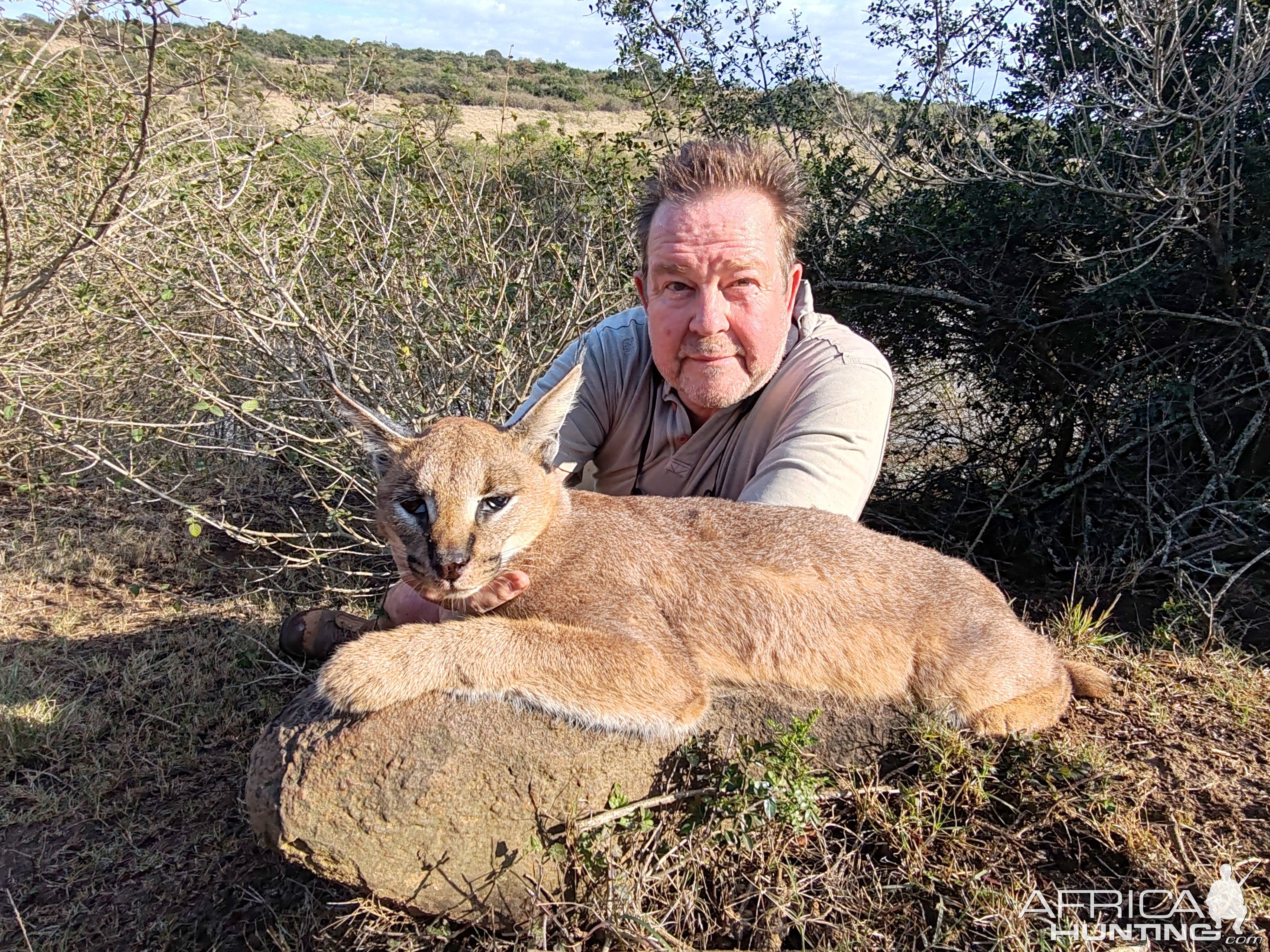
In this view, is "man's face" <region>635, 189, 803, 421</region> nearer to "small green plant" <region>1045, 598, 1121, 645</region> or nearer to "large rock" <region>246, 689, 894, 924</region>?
"large rock" <region>246, 689, 894, 924</region>

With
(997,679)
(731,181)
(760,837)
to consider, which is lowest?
(760,837)

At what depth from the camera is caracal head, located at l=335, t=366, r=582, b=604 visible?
3.41m

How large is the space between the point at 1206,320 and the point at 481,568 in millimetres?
5764

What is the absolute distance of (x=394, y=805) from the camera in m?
3.11

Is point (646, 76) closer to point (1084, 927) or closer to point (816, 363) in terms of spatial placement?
point (816, 363)

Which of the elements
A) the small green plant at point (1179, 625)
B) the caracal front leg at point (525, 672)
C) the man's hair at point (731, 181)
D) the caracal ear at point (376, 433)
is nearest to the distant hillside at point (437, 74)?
the man's hair at point (731, 181)

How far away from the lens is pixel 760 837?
3443mm

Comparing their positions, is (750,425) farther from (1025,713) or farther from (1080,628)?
(1080,628)

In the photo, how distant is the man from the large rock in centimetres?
118

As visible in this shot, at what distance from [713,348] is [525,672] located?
2210 mm

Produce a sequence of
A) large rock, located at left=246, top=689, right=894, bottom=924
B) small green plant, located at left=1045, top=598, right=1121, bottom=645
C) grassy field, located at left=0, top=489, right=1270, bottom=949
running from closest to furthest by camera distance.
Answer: large rock, located at left=246, top=689, right=894, bottom=924, grassy field, located at left=0, top=489, right=1270, bottom=949, small green plant, located at left=1045, top=598, right=1121, bottom=645

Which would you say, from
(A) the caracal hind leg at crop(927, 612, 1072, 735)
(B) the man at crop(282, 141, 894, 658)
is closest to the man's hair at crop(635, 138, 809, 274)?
(B) the man at crop(282, 141, 894, 658)

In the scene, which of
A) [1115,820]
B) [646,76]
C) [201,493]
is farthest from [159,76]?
[1115,820]

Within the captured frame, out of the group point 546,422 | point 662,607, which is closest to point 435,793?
point 662,607
